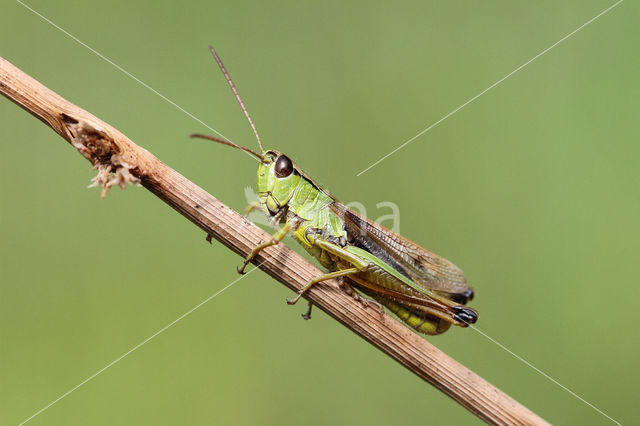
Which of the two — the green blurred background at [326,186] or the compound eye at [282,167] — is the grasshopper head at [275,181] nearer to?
the compound eye at [282,167]

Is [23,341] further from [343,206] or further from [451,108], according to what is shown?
[451,108]

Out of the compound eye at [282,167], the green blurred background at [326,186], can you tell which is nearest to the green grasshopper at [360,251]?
the compound eye at [282,167]

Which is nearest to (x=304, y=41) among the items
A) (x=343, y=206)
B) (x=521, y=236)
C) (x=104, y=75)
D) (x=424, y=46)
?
(x=424, y=46)

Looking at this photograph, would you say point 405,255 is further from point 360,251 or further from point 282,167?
point 282,167

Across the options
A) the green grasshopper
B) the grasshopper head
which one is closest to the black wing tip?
the green grasshopper

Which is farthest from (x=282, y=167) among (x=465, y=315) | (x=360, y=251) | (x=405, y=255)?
(x=465, y=315)

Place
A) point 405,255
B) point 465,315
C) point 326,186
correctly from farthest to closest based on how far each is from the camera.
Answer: point 326,186
point 405,255
point 465,315

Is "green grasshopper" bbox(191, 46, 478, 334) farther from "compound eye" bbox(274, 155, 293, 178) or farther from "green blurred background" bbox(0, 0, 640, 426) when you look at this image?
"green blurred background" bbox(0, 0, 640, 426)
